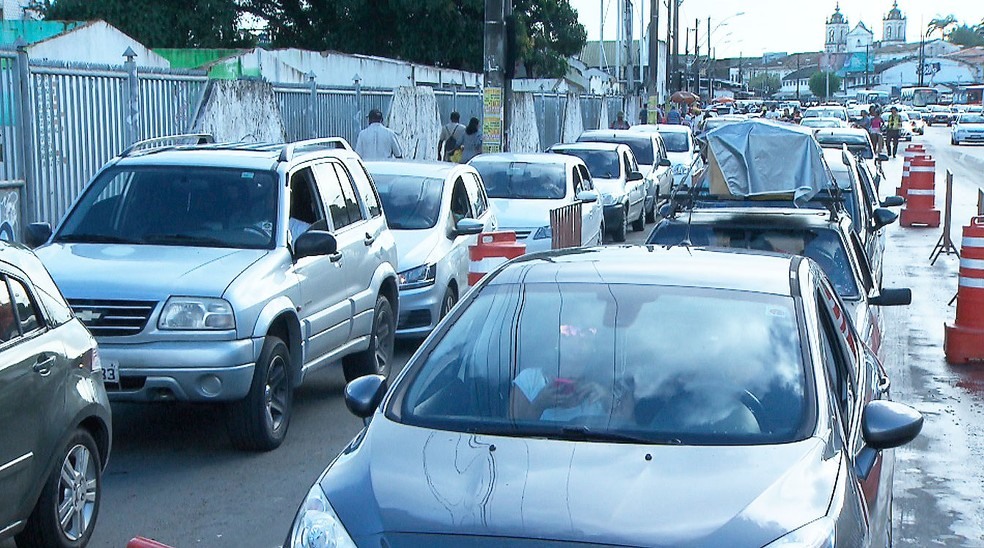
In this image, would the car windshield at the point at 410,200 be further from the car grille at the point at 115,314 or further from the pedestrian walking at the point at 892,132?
the pedestrian walking at the point at 892,132

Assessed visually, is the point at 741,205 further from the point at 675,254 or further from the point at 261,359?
the point at 675,254

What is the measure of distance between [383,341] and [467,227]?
2.23m

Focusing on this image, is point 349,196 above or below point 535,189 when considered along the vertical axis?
above

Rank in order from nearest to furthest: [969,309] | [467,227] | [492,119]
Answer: [969,309], [467,227], [492,119]

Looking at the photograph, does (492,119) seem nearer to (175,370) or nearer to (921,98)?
(175,370)

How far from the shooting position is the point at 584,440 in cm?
425

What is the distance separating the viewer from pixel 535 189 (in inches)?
667

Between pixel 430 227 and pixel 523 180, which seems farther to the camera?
pixel 523 180

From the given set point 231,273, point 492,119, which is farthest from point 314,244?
point 492,119

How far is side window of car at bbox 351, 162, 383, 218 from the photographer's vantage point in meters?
10.2

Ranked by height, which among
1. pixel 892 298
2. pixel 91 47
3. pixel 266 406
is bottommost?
pixel 266 406

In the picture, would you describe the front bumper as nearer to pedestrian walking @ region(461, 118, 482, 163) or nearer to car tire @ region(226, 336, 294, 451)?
car tire @ region(226, 336, 294, 451)

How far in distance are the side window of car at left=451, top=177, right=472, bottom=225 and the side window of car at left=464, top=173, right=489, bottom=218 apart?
84 millimetres

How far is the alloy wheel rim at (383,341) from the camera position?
1015 cm
